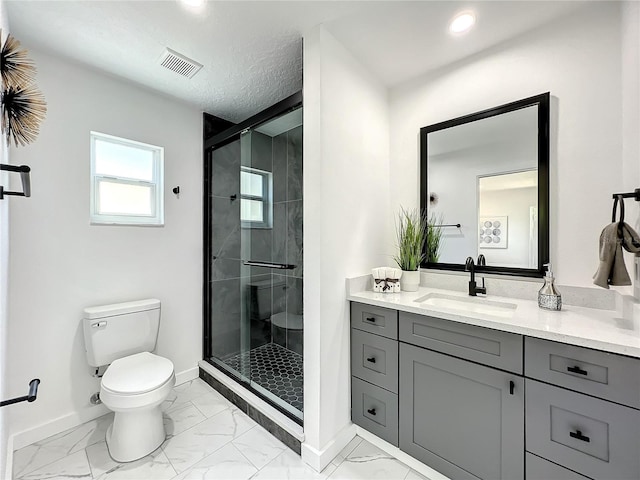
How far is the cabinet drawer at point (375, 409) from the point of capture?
5.20 feet

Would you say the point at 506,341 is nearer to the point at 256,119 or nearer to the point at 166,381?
the point at 166,381

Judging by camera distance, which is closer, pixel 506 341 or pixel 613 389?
pixel 613 389

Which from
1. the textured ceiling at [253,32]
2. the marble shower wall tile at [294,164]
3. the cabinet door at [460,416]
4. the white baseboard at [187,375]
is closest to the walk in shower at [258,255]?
the marble shower wall tile at [294,164]

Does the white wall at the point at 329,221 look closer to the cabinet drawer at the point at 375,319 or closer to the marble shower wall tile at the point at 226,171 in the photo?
the cabinet drawer at the point at 375,319

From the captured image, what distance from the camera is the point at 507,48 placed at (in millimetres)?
1694

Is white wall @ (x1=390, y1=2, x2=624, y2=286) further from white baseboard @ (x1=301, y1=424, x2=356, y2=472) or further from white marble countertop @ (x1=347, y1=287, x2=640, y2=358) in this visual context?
white baseboard @ (x1=301, y1=424, x2=356, y2=472)

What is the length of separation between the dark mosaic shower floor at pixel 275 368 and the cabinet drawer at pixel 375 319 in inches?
28.4

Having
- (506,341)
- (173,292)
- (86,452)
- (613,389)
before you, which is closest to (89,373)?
(86,452)

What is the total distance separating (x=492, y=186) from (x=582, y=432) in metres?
1.30

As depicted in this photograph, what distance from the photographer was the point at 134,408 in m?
1.53

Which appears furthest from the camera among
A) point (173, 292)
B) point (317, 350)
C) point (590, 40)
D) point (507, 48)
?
point (173, 292)

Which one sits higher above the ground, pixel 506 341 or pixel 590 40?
pixel 590 40

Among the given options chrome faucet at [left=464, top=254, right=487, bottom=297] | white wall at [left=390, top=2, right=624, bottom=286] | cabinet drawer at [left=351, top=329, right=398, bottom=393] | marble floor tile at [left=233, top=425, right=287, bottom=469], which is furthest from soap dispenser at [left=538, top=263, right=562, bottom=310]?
marble floor tile at [left=233, top=425, right=287, bottom=469]

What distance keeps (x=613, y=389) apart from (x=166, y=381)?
83.3 inches
